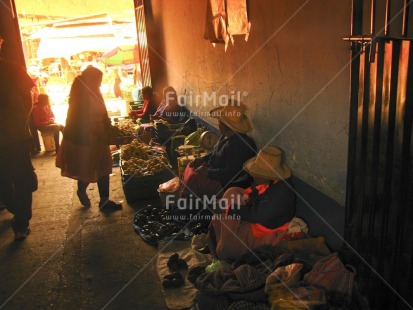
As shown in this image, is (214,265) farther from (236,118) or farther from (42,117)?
(42,117)

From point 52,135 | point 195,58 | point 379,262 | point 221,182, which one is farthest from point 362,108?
point 52,135

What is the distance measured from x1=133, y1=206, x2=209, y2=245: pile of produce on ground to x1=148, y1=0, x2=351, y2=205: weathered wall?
1.32 metres

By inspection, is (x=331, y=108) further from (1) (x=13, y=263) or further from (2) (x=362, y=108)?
(1) (x=13, y=263)

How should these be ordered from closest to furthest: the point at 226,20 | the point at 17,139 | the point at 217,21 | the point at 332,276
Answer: the point at 332,276 → the point at 17,139 → the point at 226,20 → the point at 217,21

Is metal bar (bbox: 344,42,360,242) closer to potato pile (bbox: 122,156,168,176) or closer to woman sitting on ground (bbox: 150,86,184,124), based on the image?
potato pile (bbox: 122,156,168,176)

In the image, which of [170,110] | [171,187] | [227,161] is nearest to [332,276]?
[227,161]

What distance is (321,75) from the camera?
323 cm

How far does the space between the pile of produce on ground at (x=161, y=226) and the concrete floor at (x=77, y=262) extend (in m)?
0.11

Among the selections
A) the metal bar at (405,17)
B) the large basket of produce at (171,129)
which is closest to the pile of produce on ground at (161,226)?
the large basket of produce at (171,129)

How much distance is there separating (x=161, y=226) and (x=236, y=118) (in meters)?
1.59

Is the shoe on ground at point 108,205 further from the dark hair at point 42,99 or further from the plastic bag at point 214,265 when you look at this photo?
the dark hair at point 42,99

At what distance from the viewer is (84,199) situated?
18.4 feet

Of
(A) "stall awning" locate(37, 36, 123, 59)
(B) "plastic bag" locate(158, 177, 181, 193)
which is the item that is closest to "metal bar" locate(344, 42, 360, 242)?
(B) "plastic bag" locate(158, 177, 181, 193)

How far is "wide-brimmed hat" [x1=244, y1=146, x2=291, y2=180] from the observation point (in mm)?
3561
